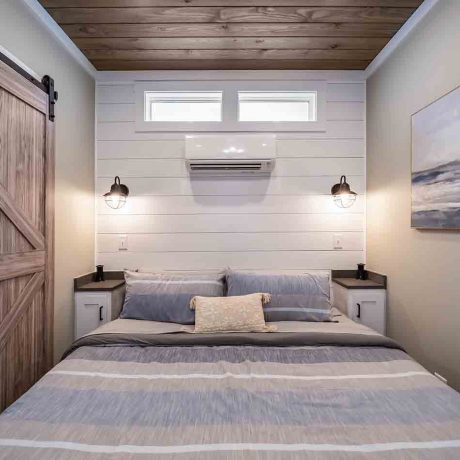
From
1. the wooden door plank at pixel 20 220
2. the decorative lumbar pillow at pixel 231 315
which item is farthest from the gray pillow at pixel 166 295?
the wooden door plank at pixel 20 220

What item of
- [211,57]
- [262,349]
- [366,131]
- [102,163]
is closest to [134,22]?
[211,57]

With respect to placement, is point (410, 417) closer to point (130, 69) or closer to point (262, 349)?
point (262, 349)

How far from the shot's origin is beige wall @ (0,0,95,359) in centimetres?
199

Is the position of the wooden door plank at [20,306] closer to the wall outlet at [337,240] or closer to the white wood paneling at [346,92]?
the wall outlet at [337,240]

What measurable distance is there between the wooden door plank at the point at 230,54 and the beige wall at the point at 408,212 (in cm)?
32

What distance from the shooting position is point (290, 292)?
2303 millimetres

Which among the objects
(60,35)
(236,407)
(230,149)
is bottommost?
(236,407)

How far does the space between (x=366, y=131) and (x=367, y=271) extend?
1217 mm

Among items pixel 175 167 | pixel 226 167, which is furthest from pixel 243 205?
pixel 175 167

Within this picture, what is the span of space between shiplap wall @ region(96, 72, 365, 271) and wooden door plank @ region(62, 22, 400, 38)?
580 millimetres

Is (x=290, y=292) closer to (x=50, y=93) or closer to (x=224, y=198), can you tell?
(x=224, y=198)

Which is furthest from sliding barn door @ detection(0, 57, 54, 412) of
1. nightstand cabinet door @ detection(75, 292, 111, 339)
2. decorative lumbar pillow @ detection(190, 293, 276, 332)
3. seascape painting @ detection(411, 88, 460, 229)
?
seascape painting @ detection(411, 88, 460, 229)

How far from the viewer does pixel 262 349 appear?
176 centimetres

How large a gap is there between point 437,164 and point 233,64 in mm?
1743
